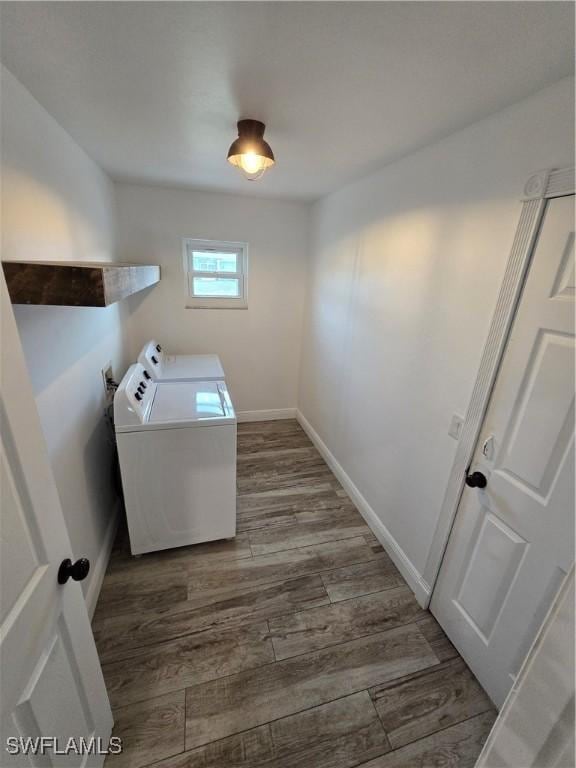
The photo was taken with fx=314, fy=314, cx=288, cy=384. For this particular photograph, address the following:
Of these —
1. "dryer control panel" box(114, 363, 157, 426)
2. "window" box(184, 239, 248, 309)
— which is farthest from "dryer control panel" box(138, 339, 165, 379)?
"window" box(184, 239, 248, 309)

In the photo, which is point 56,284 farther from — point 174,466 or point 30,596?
point 174,466

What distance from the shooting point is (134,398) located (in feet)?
6.01

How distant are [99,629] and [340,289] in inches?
105

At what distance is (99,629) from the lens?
5.12ft

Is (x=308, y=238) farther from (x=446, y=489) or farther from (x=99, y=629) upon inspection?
(x=99, y=629)

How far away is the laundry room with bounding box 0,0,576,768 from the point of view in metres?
0.82

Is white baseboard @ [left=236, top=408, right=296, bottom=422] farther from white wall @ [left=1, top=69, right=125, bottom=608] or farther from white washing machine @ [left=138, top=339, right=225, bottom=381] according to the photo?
white wall @ [left=1, top=69, right=125, bottom=608]

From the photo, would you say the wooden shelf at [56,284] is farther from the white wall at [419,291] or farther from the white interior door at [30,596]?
the white wall at [419,291]

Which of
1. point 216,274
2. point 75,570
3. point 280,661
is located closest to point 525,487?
point 280,661

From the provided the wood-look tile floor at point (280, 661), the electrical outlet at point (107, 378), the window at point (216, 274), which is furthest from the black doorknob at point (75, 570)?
the window at point (216, 274)

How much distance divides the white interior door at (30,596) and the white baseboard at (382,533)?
62.8 inches

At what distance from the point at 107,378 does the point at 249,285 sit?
65.4 inches

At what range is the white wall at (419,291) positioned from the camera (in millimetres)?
1210

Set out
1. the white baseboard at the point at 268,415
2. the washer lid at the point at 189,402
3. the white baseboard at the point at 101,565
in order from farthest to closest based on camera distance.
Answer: the white baseboard at the point at 268,415
the washer lid at the point at 189,402
the white baseboard at the point at 101,565
